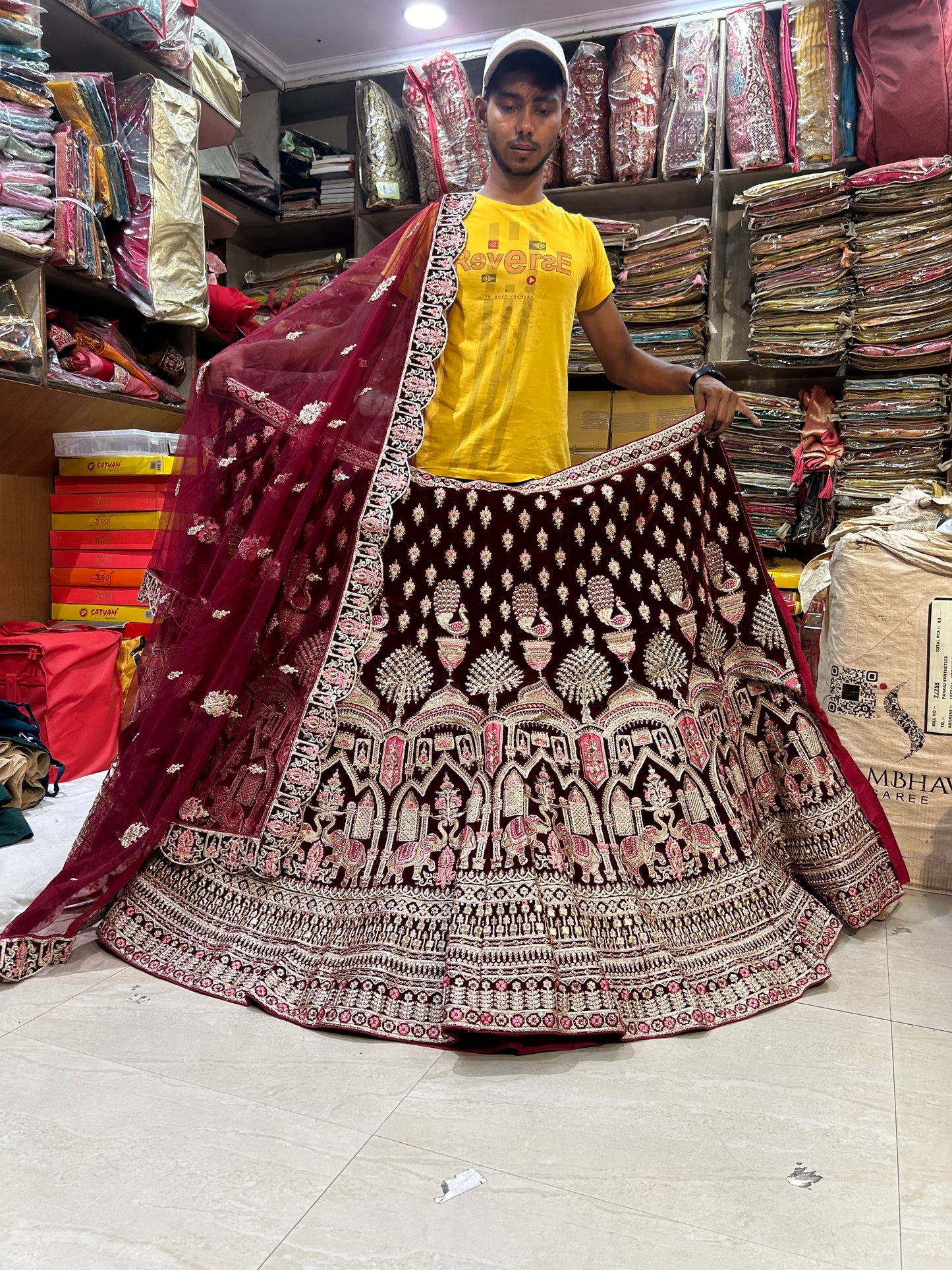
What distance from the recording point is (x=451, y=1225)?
3.08ft

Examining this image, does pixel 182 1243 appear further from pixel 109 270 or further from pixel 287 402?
pixel 109 270

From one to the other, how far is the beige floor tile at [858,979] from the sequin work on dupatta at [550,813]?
0.10 ft

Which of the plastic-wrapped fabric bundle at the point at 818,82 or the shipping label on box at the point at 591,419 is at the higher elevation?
the plastic-wrapped fabric bundle at the point at 818,82

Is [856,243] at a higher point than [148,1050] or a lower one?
higher

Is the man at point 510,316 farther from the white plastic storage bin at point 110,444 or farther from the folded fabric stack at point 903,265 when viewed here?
the folded fabric stack at point 903,265

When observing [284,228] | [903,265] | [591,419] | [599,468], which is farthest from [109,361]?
[903,265]

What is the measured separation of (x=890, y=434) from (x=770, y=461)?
412mm

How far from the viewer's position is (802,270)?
324 centimetres

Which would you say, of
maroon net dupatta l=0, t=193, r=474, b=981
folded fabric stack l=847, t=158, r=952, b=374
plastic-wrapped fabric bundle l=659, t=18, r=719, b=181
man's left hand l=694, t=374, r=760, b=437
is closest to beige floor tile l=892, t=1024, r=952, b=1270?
maroon net dupatta l=0, t=193, r=474, b=981

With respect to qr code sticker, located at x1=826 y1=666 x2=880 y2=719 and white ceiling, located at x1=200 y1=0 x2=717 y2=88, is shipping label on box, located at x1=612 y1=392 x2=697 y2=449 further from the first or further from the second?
qr code sticker, located at x1=826 y1=666 x2=880 y2=719

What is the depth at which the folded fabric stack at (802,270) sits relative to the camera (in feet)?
10.4

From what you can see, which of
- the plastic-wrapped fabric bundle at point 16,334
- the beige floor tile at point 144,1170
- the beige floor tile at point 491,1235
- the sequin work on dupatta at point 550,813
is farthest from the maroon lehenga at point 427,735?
the plastic-wrapped fabric bundle at point 16,334

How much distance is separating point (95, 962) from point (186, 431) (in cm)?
100

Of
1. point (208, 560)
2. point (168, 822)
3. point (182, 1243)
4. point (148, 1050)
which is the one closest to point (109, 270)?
point (208, 560)
